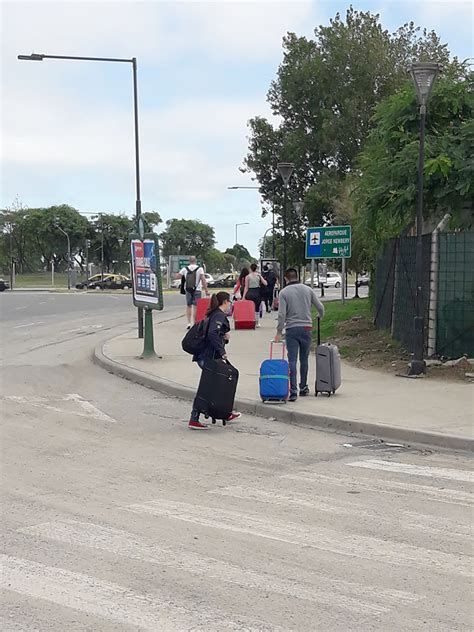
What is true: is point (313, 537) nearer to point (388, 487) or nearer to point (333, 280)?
point (388, 487)

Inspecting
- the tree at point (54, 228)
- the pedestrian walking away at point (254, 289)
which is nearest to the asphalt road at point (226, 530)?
the pedestrian walking away at point (254, 289)

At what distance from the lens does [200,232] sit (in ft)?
463

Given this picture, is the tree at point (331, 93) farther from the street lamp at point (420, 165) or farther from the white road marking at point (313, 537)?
the white road marking at point (313, 537)

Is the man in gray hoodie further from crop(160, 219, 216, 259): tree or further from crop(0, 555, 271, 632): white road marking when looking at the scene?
crop(160, 219, 216, 259): tree

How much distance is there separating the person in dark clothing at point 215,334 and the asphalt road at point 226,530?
281 millimetres

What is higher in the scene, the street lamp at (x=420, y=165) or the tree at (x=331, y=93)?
the tree at (x=331, y=93)

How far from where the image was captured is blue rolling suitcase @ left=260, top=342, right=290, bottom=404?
11500mm

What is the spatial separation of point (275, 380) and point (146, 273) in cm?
625

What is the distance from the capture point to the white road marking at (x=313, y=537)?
5.48 meters

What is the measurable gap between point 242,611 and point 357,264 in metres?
36.9

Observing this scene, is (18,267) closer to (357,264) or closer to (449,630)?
(357,264)

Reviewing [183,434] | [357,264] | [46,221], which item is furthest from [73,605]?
[46,221]

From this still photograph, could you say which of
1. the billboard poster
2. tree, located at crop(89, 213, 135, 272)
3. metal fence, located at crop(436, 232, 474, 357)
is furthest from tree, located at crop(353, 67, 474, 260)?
tree, located at crop(89, 213, 135, 272)

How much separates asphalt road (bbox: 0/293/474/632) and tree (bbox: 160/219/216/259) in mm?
127961
